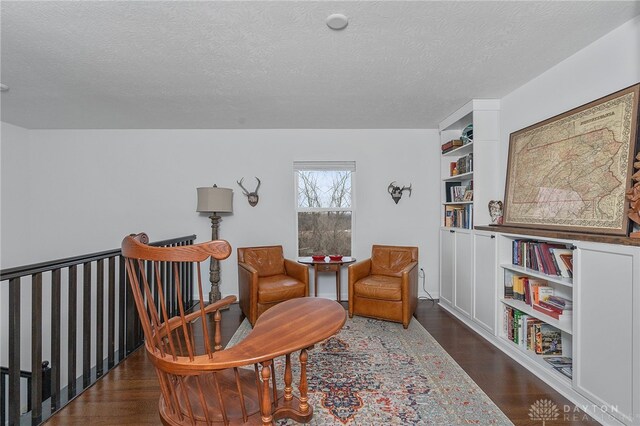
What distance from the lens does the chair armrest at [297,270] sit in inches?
127

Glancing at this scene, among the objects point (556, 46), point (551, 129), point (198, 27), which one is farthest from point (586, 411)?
point (198, 27)

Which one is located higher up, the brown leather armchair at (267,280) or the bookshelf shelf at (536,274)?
the bookshelf shelf at (536,274)

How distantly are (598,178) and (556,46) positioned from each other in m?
0.99

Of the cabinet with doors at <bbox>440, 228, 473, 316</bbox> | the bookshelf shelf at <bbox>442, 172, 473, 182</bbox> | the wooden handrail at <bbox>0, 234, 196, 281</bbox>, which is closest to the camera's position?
the wooden handrail at <bbox>0, 234, 196, 281</bbox>

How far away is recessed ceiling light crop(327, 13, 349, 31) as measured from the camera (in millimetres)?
1711

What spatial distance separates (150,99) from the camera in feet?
9.68

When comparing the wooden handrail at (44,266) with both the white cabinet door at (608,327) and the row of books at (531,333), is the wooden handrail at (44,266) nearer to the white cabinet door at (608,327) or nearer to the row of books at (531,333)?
the white cabinet door at (608,327)

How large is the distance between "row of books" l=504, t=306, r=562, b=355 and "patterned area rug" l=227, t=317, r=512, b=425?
2.03ft

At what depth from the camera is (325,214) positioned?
4.16m

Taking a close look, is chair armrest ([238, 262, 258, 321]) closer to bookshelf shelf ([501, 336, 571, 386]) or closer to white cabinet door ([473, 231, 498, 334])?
white cabinet door ([473, 231, 498, 334])

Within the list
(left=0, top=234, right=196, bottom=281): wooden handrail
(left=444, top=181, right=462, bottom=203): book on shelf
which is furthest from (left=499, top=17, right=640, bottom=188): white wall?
(left=0, top=234, right=196, bottom=281): wooden handrail

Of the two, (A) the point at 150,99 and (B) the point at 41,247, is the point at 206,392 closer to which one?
(A) the point at 150,99

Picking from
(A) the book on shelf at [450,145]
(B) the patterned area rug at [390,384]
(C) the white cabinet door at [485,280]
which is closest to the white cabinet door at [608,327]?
(B) the patterned area rug at [390,384]

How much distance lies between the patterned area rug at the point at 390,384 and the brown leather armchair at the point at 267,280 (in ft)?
1.28
